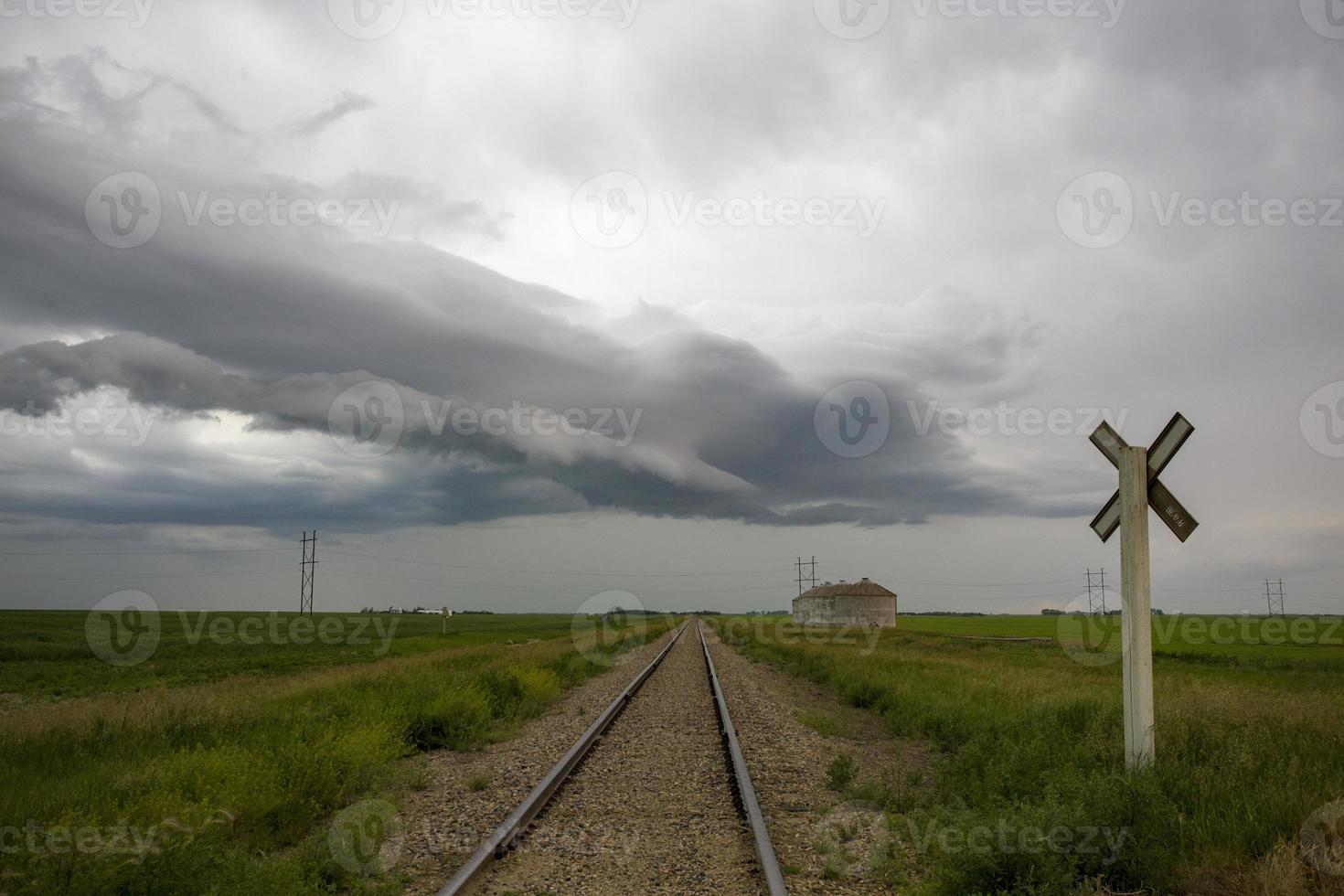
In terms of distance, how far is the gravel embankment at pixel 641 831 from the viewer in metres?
5.48

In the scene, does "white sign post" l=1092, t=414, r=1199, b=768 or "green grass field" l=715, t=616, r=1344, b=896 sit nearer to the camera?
"green grass field" l=715, t=616, r=1344, b=896

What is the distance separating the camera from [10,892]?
4.22m

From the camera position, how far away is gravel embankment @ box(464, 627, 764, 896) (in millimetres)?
5480

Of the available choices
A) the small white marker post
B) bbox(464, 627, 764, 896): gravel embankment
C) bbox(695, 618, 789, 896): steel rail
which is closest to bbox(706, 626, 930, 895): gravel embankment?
bbox(695, 618, 789, 896): steel rail

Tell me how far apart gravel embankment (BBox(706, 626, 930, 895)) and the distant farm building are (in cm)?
6732

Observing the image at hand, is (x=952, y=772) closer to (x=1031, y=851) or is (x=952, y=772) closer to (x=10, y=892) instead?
(x=1031, y=851)

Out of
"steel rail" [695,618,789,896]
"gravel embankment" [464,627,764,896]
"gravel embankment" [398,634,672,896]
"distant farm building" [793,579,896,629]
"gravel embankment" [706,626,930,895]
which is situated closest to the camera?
"steel rail" [695,618,789,896]

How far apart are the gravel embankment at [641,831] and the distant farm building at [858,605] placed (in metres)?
72.7

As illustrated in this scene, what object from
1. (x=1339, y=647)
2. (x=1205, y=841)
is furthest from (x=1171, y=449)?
(x=1339, y=647)

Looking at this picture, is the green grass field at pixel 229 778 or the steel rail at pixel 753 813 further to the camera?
the steel rail at pixel 753 813

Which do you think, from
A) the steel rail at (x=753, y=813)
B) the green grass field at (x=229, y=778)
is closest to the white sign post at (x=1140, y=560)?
the steel rail at (x=753, y=813)

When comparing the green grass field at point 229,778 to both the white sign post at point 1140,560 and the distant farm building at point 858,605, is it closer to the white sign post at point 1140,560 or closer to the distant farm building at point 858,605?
the white sign post at point 1140,560

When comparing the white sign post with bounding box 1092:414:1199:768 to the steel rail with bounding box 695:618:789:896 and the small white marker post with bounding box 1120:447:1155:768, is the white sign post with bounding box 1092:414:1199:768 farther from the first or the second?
the steel rail with bounding box 695:618:789:896

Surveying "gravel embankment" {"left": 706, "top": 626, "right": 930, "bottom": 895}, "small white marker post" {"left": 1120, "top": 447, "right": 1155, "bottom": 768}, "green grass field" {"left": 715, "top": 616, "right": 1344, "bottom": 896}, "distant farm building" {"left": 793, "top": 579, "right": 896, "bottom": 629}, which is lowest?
"distant farm building" {"left": 793, "top": 579, "right": 896, "bottom": 629}
